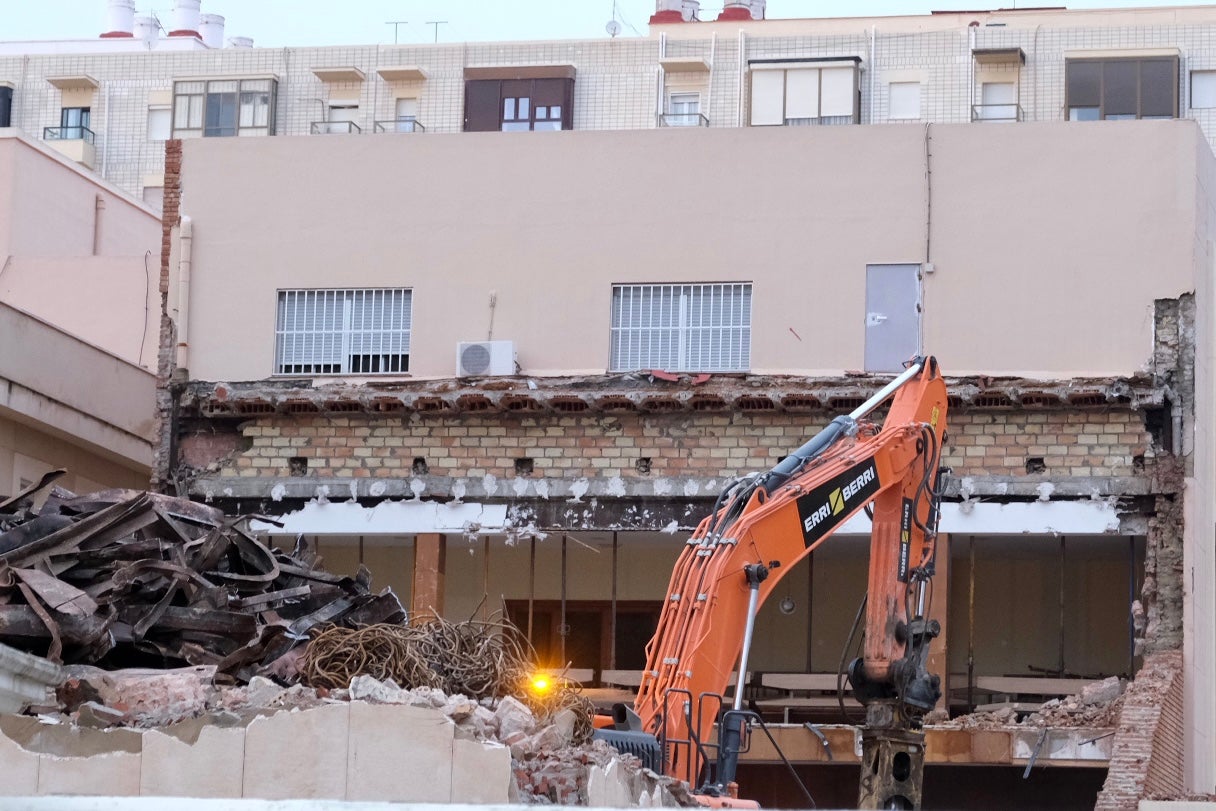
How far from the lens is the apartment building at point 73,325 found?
85.0 feet

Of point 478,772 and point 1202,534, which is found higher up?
point 1202,534

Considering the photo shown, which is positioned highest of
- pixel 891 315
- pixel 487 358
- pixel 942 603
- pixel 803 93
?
pixel 803 93

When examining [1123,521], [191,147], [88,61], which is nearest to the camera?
[1123,521]

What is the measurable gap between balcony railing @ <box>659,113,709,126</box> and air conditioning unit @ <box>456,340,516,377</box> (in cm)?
2412

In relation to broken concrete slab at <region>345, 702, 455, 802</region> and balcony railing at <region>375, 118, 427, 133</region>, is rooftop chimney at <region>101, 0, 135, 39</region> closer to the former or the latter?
balcony railing at <region>375, 118, 427, 133</region>

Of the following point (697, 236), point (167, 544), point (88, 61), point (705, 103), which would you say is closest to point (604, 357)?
point (697, 236)

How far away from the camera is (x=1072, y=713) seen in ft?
70.2

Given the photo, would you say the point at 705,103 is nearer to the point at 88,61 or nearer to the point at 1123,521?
the point at 88,61

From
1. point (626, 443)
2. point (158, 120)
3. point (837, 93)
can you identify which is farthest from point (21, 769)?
point (158, 120)

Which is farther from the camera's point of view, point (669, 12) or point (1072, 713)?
point (669, 12)

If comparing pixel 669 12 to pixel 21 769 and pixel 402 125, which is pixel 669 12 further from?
pixel 21 769

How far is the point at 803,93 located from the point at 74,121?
824 inches

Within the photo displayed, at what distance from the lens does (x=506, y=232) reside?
2472cm

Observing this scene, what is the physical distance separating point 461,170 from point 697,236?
318cm
